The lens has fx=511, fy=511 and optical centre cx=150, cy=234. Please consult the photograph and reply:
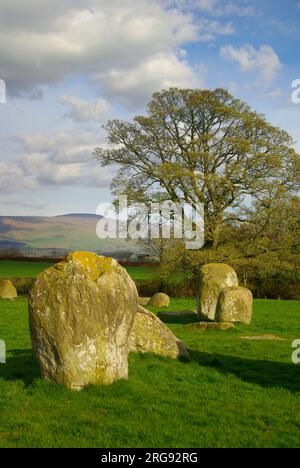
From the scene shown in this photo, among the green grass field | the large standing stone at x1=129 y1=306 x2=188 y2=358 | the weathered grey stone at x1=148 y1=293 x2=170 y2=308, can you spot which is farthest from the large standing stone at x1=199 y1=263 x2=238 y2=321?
the large standing stone at x1=129 y1=306 x2=188 y2=358

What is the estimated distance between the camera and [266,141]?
3647 centimetres

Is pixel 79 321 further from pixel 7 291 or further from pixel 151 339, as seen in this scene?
pixel 7 291

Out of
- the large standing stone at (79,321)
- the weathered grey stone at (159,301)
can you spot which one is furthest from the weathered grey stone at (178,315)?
the large standing stone at (79,321)

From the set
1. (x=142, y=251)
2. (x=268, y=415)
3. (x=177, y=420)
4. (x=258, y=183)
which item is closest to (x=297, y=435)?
(x=268, y=415)

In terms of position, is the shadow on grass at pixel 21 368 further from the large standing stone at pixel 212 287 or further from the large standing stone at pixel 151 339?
the large standing stone at pixel 212 287

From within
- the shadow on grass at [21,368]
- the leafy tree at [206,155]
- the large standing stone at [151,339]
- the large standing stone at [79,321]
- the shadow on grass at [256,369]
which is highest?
the leafy tree at [206,155]

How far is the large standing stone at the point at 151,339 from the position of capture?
43.2 ft

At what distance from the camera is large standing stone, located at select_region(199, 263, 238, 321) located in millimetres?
23297

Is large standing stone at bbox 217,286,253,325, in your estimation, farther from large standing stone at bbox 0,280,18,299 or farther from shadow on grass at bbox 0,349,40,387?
large standing stone at bbox 0,280,18,299

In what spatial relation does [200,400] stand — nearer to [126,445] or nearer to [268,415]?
[268,415]

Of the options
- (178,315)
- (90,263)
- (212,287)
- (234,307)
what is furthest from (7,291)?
(90,263)

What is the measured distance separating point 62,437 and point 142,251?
31402 mm

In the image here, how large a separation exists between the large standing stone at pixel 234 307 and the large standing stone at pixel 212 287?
0.86 m

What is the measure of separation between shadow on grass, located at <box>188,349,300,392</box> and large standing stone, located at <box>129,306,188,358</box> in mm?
554
